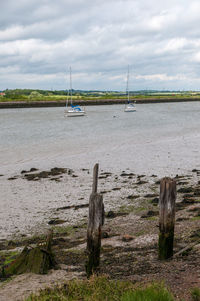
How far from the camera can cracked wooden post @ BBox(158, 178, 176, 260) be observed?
815 cm

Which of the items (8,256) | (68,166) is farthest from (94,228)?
(68,166)

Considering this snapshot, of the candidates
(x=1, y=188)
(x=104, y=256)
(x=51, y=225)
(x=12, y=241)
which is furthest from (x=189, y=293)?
(x=1, y=188)

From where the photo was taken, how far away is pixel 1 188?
18.7m

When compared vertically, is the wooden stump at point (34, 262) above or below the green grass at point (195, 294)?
below

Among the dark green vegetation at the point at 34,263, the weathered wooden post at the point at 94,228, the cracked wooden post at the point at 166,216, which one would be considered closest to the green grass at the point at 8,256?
the dark green vegetation at the point at 34,263

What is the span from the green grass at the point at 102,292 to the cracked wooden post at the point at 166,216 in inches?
70.6

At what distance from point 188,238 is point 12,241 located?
513 centimetres

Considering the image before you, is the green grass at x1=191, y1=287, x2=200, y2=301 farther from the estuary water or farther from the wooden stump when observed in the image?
the estuary water

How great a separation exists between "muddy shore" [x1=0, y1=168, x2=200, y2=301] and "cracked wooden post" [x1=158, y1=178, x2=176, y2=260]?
28 centimetres

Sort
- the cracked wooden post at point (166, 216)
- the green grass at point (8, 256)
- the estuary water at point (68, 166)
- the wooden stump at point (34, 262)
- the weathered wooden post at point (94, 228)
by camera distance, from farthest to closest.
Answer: the estuary water at point (68, 166) < the green grass at point (8, 256) < the wooden stump at point (34, 262) < the cracked wooden post at point (166, 216) < the weathered wooden post at point (94, 228)

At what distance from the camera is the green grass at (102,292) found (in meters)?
5.93

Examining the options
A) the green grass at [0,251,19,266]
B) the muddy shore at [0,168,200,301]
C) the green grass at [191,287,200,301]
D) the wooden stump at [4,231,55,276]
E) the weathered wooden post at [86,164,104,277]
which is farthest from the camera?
the green grass at [0,251,19,266]

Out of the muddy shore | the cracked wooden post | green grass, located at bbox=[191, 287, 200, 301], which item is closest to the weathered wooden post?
the muddy shore

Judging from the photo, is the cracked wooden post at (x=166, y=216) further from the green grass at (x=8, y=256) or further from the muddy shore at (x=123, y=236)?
the green grass at (x=8, y=256)
